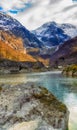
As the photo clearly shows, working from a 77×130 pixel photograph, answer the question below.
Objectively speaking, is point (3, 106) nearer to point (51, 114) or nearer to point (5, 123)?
point (5, 123)

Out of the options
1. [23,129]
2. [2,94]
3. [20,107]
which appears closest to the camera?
[23,129]

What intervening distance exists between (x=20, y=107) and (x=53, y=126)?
3.23 meters

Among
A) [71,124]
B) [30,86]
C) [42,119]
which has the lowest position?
[71,124]

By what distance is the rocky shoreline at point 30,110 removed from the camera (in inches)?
931

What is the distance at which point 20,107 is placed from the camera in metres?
25.0

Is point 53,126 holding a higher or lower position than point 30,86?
lower

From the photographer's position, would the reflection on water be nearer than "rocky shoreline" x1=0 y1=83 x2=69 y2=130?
No

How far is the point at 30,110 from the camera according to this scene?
24531 millimetres

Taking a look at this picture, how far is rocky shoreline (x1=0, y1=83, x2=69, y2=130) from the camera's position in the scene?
77.6ft

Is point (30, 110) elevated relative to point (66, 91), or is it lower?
elevated

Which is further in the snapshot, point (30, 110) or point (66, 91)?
point (66, 91)

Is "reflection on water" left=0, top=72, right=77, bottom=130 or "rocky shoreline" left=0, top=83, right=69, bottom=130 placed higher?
"rocky shoreline" left=0, top=83, right=69, bottom=130

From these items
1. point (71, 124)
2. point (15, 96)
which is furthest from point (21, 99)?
point (71, 124)

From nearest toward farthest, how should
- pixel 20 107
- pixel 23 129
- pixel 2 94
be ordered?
pixel 23 129 < pixel 20 107 < pixel 2 94
